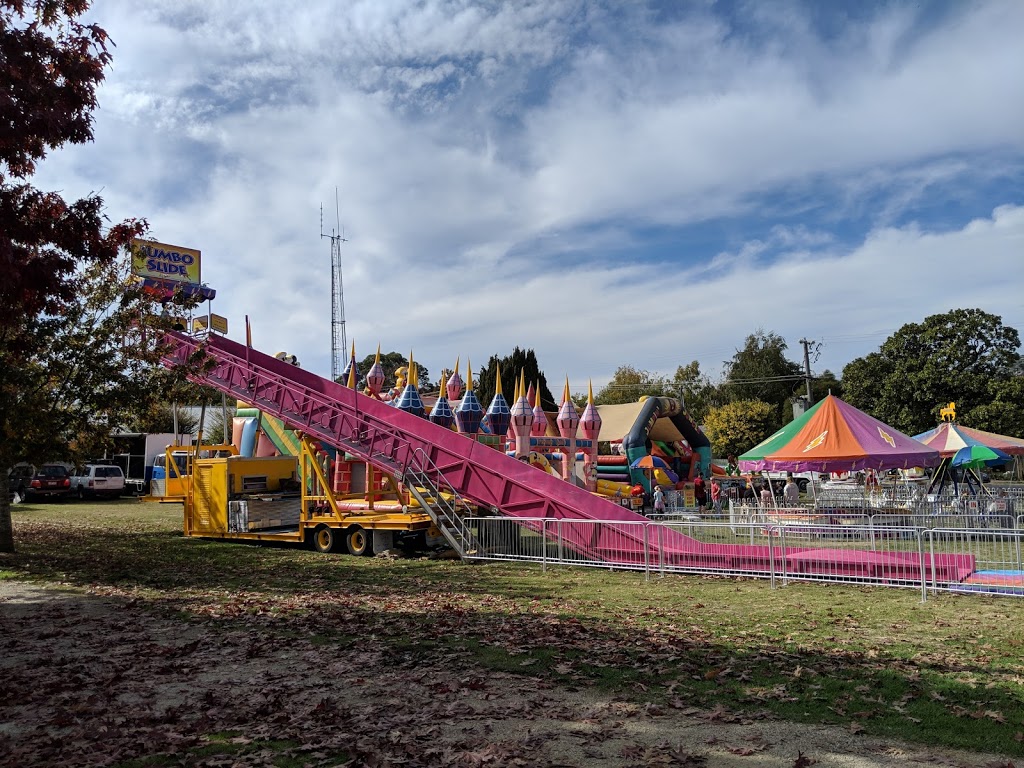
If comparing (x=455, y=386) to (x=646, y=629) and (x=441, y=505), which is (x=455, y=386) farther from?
(x=646, y=629)

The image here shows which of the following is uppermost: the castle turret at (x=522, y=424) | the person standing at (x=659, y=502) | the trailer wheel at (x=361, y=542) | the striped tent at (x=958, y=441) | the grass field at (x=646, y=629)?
the castle turret at (x=522, y=424)

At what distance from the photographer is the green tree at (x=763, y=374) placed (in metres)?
72.1

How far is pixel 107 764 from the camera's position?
5305 mm

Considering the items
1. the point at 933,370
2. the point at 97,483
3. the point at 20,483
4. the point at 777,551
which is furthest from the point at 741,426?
the point at 20,483

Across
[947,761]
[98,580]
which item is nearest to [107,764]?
[947,761]

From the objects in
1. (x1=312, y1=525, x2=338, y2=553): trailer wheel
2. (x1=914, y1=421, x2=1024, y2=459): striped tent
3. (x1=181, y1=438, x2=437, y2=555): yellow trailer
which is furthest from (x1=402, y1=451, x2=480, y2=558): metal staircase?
(x1=914, y1=421, x2=1024, y2=459): striped tent

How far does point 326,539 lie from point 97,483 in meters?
27.4

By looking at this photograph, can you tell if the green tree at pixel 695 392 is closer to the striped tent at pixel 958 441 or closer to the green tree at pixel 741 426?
the green tree at pixel 741 426

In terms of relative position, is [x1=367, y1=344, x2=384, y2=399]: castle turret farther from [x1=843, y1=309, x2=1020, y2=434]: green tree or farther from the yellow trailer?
[x1=843, y1=309, x2=1020, y2=434]: green tree

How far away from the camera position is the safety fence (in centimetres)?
Result: 1217

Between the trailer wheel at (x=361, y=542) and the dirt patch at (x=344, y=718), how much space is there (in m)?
9.19

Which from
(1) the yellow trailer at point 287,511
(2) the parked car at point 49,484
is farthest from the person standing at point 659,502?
(2) the parked car at point 49,484

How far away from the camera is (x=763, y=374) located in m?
72.4

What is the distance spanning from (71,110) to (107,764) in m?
7.46
